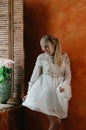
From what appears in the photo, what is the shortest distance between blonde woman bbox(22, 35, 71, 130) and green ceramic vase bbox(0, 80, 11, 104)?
0.21 meters

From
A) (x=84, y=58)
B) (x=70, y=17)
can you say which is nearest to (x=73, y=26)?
(x=70, y=17)

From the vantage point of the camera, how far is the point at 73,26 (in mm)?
3572

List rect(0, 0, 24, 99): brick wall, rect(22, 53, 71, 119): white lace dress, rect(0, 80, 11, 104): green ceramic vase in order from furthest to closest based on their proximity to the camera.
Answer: rect(0, 0, 24, 99): brick wall → rect(0, 80, 11, 104): green ceramic vase → rect(22, 53, 71, 119): white lace dress

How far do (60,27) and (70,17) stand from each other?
143 mm

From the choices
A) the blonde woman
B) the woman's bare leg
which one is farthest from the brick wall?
the woman's bare leg

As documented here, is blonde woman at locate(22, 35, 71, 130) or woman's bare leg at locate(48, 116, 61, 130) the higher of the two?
blonde woman at locate(22, 35, 71, 130)

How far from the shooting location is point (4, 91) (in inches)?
135

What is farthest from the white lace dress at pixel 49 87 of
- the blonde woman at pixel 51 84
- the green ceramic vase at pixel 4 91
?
the green ceramic vase at pixel 4 91

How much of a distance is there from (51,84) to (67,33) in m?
Answer: 0.63

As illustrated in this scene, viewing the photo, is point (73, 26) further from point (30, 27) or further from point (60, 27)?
point (30, 27)

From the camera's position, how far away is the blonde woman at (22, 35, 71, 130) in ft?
10.5

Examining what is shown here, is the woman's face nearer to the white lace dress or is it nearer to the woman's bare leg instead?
the white lace dress

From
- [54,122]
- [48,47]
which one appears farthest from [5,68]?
[54,122]

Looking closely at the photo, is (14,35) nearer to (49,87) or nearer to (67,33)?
(67,33)
